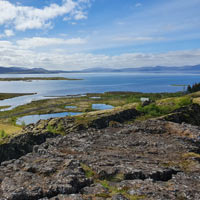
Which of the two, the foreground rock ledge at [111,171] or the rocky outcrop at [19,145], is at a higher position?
the foreground rock ledge at [111,171]

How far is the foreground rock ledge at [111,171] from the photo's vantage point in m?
16.1

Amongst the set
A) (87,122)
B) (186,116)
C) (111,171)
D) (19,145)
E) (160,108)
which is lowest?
(19,145)

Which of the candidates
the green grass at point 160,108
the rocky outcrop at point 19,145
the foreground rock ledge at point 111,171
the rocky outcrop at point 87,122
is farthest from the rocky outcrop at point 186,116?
the rocky outcrop at point 19,145

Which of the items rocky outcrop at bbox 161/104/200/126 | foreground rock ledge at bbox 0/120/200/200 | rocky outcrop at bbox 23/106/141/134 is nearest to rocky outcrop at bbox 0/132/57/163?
Answer: rocky outcrop at bbox 23/106/141/134

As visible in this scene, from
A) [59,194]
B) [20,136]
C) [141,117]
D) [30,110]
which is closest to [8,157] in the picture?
[20,136]

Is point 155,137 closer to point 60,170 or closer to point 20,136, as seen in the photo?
point 60,170

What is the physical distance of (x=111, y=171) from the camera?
789 inches

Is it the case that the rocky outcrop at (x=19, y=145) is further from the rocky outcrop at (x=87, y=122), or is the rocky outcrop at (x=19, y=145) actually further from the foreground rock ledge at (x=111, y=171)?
the foreground rock ledge at (x=111, y=171)

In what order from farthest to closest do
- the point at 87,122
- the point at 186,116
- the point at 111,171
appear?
the point at 87,122 → the point at 186,116 → the point at 111,171

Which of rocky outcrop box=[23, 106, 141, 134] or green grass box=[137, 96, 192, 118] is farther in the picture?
green grass box=[137, 96, 192, 118]

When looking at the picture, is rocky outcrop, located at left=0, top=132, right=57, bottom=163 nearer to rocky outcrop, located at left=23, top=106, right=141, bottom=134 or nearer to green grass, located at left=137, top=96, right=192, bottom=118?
rocky outcrop, located at left=23, top=106, right=141, bottom=134

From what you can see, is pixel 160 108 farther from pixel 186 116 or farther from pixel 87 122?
pixel 87 122

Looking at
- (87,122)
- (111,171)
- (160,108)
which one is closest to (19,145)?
(87,122)

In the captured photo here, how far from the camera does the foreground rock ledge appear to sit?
1609 cm
